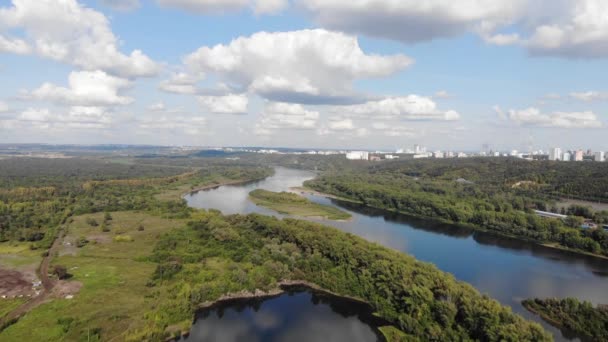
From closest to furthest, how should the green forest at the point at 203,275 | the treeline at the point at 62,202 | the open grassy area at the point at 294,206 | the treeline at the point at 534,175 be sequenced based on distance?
the green forest at the point at 203,275, the treeline at the point at 62,202, the open grassy area at the point at 294,206, the treeline at the point at 534,175

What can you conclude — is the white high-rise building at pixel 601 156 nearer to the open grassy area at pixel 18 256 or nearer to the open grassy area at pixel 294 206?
the open grassy area at pixel 294 206

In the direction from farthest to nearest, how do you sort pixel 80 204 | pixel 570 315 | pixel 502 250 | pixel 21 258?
pixel 80 204, pixel 502 250, pixel 21 258, pixel 570 315

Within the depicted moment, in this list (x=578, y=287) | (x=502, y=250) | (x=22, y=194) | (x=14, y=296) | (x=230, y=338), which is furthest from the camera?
(x=22, y=194)

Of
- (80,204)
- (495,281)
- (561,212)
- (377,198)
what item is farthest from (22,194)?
(561,212)

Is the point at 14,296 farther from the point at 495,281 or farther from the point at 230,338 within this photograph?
the point at 495,281

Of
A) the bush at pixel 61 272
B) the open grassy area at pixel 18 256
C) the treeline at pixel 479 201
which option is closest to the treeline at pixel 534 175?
the treeline at pixel 479 201

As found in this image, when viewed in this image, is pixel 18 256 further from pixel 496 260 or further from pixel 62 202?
pixel 496 260

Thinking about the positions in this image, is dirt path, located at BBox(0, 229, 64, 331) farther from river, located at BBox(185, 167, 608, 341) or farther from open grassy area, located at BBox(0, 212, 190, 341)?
river, located at BBox(185, 167, 608, 341)
